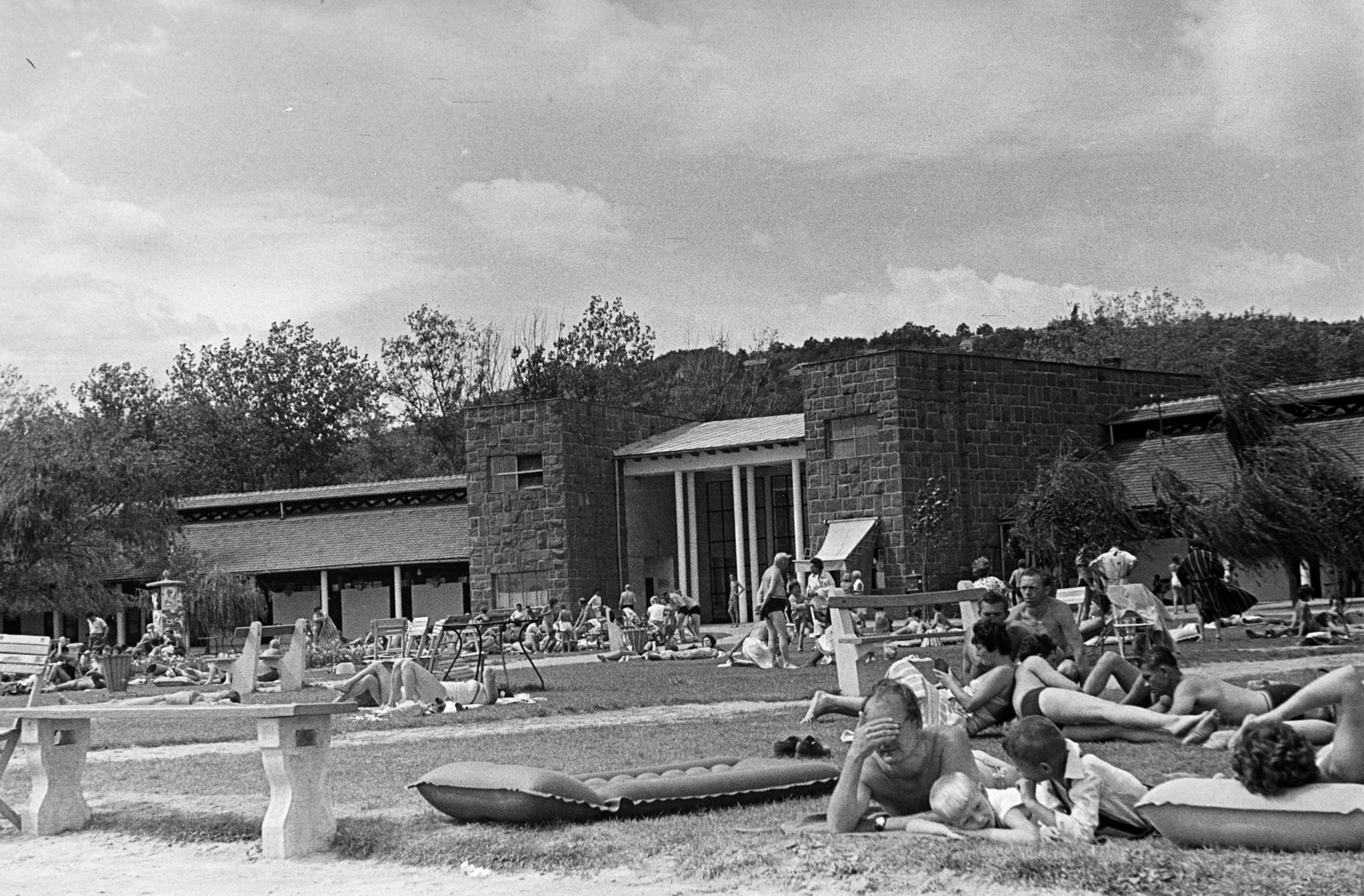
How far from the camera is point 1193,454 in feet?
116

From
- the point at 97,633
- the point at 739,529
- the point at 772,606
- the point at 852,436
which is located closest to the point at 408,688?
the point at 772,606

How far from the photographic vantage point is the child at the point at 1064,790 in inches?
241

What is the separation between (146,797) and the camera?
920 cm

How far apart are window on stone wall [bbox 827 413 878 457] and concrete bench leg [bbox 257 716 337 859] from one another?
29480mm

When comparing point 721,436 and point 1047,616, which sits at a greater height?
point 721,436

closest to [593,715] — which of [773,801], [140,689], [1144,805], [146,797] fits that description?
[146,797]

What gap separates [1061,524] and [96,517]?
22.0 m

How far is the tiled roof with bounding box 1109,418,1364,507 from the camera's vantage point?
3297 cm

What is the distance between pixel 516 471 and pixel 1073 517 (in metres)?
17.2

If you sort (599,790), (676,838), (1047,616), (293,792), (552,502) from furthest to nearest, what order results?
(552,502)
(1047,616)
(599,790)
(293,792)
(676,838)

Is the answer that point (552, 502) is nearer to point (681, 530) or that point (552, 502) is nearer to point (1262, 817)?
point (681, 530)

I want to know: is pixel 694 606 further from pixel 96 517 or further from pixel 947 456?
pixel 96 517

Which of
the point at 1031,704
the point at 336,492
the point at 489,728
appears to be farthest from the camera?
the point at 336,492

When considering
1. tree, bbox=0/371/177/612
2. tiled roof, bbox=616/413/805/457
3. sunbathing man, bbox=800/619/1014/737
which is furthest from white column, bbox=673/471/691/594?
sunbathing man, bbox=800/619/1014/737
